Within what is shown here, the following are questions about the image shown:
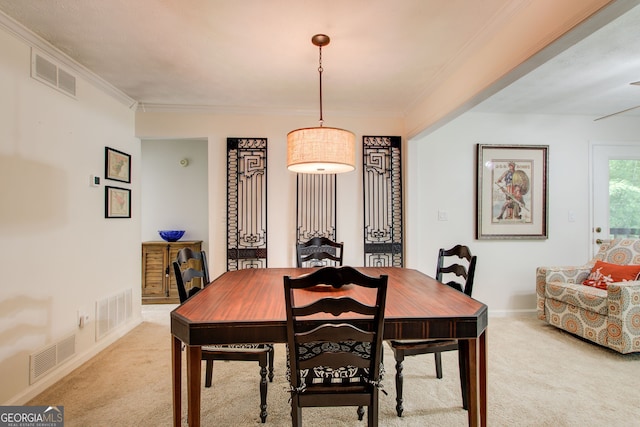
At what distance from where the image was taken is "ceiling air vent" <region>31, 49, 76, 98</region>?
7.35 ft

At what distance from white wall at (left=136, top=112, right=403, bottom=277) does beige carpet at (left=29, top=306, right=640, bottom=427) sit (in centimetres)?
120

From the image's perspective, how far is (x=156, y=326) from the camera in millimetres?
3525

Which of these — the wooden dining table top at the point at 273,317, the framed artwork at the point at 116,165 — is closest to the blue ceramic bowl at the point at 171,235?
the framed artwork at the point at 116,165

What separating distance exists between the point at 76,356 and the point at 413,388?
8.68ft

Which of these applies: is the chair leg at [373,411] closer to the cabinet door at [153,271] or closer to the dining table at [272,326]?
the dining table at [272,326]

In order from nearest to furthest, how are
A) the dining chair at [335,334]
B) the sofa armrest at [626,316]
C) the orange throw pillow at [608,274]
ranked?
1. the dining chair at [335,334]
2. the sofa armrest at [626,316]
3. the orange throw pillow at [608,274]

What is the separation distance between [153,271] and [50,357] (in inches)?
82.2

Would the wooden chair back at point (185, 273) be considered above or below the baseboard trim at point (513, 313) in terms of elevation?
above

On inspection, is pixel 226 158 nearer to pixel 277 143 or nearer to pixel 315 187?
pixel 277 143

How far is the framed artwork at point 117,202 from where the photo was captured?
3055 millimetres

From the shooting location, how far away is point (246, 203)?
371 centimetres

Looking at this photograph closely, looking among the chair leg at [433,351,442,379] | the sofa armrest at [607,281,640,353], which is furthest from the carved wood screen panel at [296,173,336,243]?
the sofa armrest at [607,281,640,353]

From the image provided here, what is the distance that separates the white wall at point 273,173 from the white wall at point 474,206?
67cm

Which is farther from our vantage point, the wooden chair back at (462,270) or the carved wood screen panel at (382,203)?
the carved wood screen panel at (382,203)
